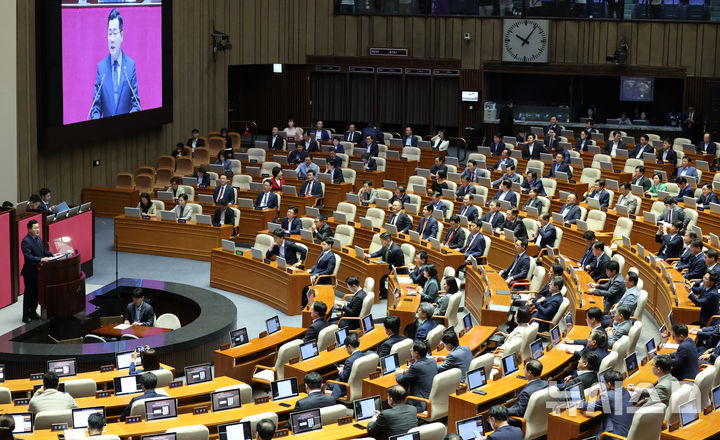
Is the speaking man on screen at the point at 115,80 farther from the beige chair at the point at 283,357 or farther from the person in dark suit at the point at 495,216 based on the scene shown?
the beige chair at the point at 283,357

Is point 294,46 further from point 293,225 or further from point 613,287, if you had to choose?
point 613,287

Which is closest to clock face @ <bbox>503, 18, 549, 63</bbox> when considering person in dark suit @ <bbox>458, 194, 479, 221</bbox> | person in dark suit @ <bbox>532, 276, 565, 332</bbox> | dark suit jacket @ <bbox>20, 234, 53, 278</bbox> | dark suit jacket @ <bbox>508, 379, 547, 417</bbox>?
person in dark suit @ <bbox>458, 194, 479, 221</bbox>

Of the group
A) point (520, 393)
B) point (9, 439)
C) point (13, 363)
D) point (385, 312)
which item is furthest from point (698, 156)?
point (9, 439)

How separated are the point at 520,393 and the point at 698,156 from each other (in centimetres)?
1461

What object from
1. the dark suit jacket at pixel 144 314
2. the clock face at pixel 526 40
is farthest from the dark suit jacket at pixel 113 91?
the clock face at pixel 526 40

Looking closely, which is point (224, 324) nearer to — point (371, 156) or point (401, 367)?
point (401, 367)

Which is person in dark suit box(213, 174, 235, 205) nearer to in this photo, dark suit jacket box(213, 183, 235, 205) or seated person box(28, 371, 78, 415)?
dark suit jacket box(213, 183, 235, 205)

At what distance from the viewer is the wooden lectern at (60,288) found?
15.0m

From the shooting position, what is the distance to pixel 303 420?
32.4 feet

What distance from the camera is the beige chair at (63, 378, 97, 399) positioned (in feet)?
36.6

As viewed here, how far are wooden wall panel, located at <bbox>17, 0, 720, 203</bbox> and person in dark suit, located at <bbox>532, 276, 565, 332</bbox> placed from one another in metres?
11.4

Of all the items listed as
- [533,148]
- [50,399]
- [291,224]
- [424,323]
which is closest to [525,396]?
[424,323]

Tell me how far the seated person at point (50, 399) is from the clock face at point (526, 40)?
20286 mm

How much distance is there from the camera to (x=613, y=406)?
32.6 ft
